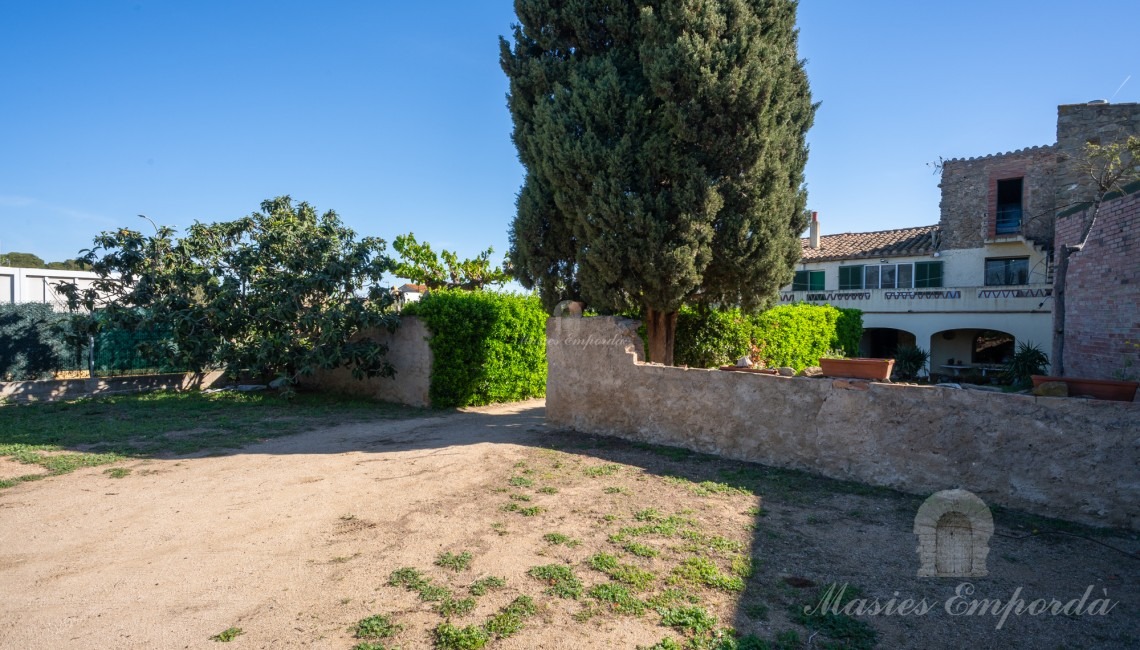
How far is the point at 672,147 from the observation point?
9125mm

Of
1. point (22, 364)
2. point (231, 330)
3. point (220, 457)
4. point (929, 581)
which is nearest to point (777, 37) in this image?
point (929, 581)

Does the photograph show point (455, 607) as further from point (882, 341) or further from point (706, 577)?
point (882, 341)

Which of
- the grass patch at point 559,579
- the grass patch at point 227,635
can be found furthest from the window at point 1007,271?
the grass patch at point 227,635

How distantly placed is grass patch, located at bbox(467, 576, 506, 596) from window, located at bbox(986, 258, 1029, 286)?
83.3 feet

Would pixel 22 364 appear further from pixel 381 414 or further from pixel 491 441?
pixel 491 441

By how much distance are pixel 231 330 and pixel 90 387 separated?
10.9 ft

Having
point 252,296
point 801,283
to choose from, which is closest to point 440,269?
point 252,296

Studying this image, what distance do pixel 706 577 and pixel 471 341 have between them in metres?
9.18

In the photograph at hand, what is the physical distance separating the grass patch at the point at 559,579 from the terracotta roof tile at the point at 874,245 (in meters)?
24.0

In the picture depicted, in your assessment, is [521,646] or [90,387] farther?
[90,387]

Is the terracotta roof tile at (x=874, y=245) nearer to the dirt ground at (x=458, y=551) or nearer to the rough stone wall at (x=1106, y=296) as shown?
the rough stone wall at (x=1106, y=296)

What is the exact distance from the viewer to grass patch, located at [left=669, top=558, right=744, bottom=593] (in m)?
3.98

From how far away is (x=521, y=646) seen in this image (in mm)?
→ 3266

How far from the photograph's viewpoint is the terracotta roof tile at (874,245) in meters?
24.7
